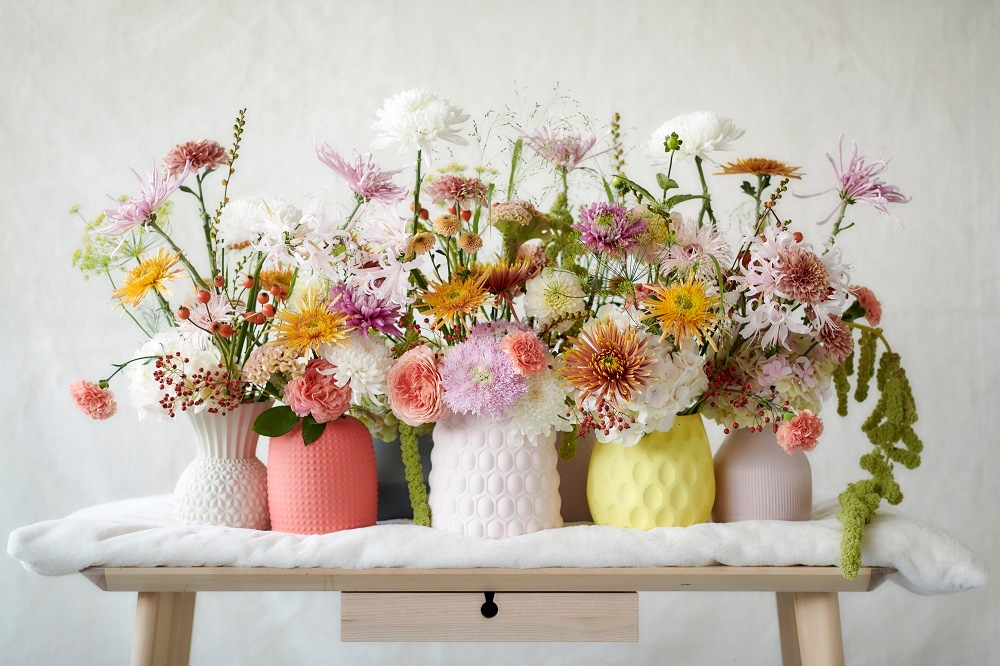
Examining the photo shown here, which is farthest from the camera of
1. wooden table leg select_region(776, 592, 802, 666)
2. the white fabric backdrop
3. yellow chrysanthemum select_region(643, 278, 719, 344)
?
the white fabric backdrop

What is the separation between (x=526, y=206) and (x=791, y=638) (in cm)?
88

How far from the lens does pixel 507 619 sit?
127cm

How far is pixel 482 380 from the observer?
1.25m

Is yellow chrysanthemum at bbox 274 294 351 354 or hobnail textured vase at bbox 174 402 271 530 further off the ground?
yellow chrysanthemum at bbox 274 294 351 354

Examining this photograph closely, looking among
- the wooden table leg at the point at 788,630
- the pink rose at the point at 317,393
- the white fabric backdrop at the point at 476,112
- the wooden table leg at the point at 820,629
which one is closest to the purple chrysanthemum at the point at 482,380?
the pink rose at the point at 317,393

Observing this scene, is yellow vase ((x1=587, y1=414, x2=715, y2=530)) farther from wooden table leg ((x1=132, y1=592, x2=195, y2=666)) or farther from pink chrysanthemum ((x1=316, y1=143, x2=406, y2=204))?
wooden table leg ((x1=132, y1=592, x2=195, y2=666))

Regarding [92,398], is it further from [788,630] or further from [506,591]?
[788,630]

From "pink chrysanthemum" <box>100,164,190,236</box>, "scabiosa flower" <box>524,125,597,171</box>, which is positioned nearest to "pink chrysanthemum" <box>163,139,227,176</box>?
"pink chrysanthemum" <box>100,164,190,236</box>

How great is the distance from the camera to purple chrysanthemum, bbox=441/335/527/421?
4.10 ft

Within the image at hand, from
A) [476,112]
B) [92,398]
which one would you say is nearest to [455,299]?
[92,398]

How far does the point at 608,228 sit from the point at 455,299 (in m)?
0.23

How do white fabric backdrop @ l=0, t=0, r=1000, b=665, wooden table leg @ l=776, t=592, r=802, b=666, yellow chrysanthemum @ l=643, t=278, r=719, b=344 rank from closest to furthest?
yellow chrysanthemum @ l=643, t=278, r=719, b=344, wooden table leg @ l=776, t=592, r=802, b=666, white fabric backdrop @ l=0, t=0, r=1000, b=665

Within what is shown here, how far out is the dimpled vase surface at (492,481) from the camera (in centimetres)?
131

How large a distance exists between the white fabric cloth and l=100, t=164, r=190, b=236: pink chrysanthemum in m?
0.44
